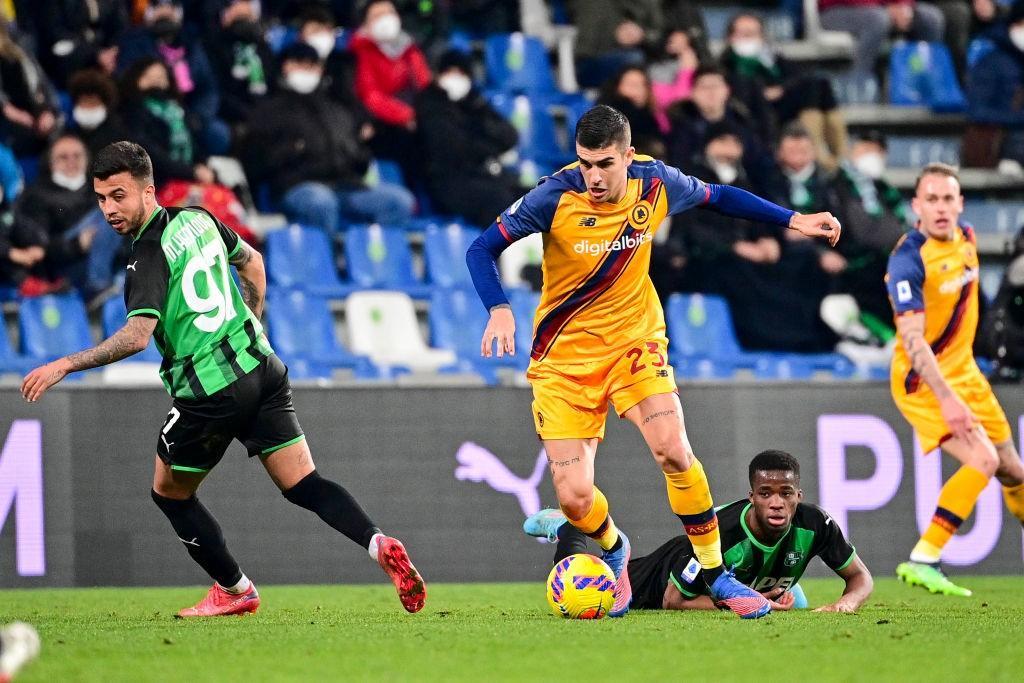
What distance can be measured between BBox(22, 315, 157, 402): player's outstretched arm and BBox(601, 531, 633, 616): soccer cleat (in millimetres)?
2330

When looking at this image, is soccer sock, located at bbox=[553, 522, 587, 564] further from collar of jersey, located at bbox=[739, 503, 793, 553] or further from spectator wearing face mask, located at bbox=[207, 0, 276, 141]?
spectator wearing face mask, located at bbox=[207, 0, 276, 141]

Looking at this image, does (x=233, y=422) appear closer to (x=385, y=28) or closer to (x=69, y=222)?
(x=69, y=222)

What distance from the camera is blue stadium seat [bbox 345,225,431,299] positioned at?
1249cm

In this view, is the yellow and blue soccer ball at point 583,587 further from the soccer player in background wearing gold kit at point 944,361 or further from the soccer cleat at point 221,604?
the soccer player in background wearing gold kit at point 944,361

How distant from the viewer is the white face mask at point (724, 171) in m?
13.4

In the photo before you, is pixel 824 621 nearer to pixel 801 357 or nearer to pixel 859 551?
pixel 859 551

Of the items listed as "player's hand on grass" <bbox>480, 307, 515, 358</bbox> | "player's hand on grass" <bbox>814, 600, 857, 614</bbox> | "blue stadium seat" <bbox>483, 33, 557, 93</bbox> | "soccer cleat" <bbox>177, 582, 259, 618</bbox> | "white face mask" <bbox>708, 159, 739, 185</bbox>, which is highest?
"blue stadium seat" <bbox>483, 33, 557, 93</bbox>

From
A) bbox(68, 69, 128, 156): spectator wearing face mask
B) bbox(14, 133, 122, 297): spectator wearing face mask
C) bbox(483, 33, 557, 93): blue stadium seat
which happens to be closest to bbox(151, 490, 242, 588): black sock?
bbox(14, 133, 122, 297): spectator wearing face mask

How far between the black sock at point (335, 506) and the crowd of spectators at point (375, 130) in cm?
510

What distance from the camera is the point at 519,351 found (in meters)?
11.8

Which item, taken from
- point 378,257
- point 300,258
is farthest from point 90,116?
point 378,257

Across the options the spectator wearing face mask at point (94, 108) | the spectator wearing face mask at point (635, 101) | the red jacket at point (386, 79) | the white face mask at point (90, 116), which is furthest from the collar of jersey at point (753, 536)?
the red jacket at point (386, 79)

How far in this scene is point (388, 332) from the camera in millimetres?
11938

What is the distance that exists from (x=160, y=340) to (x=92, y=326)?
481cm
